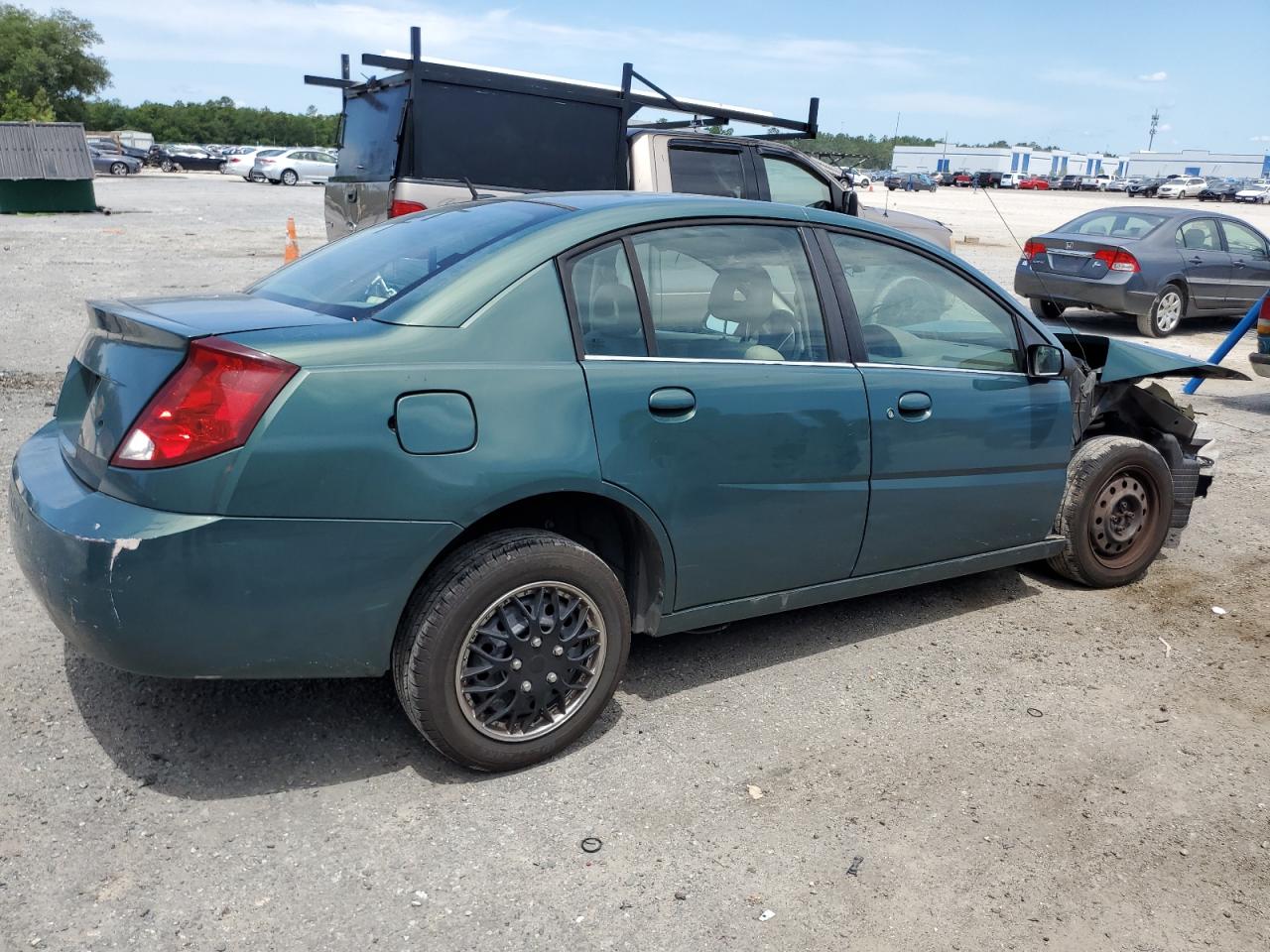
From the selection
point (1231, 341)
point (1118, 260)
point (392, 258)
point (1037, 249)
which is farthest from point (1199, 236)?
point (392, 258)

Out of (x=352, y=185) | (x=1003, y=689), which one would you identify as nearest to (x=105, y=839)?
(x=1003, y=689)

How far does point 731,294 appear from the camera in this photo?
3.77 meters

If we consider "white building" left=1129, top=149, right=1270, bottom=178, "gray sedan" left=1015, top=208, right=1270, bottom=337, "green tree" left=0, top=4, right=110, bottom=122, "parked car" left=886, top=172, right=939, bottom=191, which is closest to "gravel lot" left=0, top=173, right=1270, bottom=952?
"gray sedan" left=1015, top=208, right=1270, bottom=337

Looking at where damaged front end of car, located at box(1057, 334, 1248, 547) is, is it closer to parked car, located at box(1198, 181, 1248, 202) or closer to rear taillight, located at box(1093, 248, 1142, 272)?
rear taillight, located at box(1093, 248, 1142, 272)

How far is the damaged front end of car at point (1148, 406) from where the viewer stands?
16.4 feet

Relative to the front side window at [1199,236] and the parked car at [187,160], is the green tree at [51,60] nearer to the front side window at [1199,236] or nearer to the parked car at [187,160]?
the parked car at [187,160]

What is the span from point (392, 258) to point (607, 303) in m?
0.76

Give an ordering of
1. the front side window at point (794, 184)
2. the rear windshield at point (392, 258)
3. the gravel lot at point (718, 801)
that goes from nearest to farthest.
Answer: the gravel lot at point (718, 801) → the rear windshield at point (392, 258) → the front side window at point (794, 184)

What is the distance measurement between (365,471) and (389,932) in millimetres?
1136

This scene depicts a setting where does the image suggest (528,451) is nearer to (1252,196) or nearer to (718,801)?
(718,801)

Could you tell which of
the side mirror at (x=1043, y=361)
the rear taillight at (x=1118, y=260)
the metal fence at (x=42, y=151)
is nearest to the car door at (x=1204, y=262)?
the rear taillight at (x=1118, y=260)

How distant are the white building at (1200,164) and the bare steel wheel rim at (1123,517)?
416 ft

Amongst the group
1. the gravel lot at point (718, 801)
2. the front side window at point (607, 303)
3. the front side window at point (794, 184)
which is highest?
the front side window at point (794, 184)

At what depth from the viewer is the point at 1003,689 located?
400 centimetres
